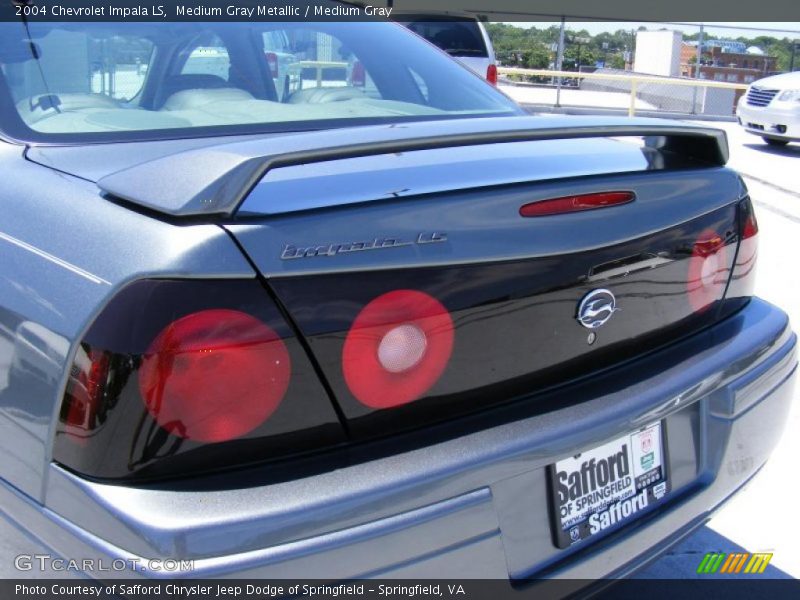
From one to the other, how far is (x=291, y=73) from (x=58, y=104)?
0.82 metres

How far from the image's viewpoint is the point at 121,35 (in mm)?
2518

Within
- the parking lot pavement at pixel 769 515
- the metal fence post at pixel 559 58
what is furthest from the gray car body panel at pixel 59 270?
the metal fence post at pixel 559 58

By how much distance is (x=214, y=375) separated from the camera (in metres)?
1.43

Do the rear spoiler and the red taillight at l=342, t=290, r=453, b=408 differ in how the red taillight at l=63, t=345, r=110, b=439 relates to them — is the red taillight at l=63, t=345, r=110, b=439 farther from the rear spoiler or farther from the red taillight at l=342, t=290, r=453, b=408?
the red taillight at l=342, t=290, r=453, b=408

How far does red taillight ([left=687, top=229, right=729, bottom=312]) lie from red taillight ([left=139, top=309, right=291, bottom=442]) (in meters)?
1.08

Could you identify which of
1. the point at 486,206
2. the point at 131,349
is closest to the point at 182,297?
the point at 131,349

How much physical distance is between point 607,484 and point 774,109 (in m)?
10.7

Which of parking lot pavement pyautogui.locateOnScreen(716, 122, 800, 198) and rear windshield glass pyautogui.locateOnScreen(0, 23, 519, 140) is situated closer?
rear windshield glass pyautogui.locateOnScreen(0, 23, 519, 140)

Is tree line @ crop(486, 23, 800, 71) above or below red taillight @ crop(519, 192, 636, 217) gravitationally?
below

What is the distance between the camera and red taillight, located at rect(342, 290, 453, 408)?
1.54 metres

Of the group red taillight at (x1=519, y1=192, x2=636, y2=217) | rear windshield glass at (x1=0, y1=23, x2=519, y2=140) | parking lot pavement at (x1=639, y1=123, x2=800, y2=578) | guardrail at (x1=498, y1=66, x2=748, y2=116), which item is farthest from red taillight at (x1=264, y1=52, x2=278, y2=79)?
guardrail at (x1=498, y1=66, x2=748, y2=116)

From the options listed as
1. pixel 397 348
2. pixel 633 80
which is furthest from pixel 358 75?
pixel 633 80

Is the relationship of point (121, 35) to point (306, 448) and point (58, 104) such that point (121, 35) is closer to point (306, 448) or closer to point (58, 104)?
point (58, 104)

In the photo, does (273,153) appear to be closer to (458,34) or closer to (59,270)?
(59,270)
